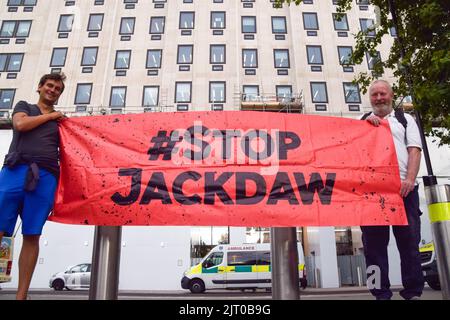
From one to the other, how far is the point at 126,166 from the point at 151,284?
1996 centimetres

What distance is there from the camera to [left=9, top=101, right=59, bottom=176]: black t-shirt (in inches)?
123

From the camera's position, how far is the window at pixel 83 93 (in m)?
25.3

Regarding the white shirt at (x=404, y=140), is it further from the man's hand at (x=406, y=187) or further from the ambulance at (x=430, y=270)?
the ambulance at (x=430, y=270)

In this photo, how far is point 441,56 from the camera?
758cm

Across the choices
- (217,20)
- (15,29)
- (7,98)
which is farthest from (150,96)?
(15,29)

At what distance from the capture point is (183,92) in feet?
82.7

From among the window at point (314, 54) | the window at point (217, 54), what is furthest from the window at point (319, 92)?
the window at point (217, 54)

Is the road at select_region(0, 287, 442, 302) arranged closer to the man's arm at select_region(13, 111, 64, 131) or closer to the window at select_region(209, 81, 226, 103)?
the man's arm at select_region(13, 111, 64, 131)

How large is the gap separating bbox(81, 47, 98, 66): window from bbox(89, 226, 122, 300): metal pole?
25.8 metres

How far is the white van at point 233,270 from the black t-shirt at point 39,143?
15.4m

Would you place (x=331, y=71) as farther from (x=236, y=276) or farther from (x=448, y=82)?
(x=448, y=82)

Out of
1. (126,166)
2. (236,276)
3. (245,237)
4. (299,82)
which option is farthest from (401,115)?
(299,82)

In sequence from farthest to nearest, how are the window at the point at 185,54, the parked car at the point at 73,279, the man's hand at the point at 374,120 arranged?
the window at the point at 185,54, the parked car at the point at 73,279, the man's hand at the point at 374,120

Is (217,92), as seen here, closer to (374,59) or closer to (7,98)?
(374,59)
